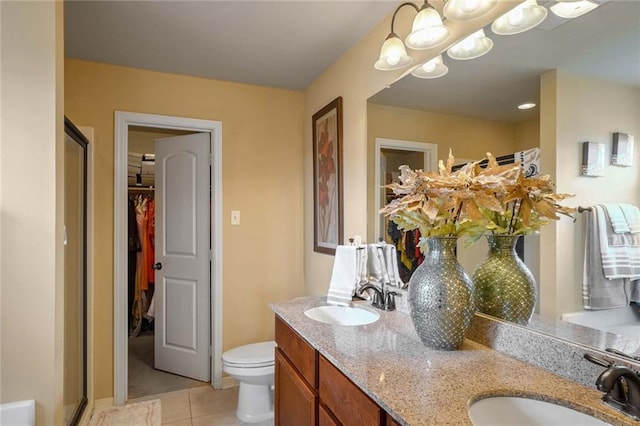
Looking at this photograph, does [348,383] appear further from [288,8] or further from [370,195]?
[288,8]

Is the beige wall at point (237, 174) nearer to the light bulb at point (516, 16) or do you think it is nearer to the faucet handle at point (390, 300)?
the faucet handle at point (390, 300)

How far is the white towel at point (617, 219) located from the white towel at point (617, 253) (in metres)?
0.01

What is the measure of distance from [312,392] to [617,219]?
113 cm

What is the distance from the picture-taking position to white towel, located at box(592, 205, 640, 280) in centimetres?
94

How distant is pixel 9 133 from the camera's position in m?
1.42

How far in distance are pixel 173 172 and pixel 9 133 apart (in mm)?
1525

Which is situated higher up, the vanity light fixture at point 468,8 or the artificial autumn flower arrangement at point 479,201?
the vanity light fixture at point 468,8

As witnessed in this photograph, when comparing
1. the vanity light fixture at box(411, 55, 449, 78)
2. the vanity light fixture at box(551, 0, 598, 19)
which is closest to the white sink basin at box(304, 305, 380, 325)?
the vanity light fixture at box(411, 55, 449, 78)

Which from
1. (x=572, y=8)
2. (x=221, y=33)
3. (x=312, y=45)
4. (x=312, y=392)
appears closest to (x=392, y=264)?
(x=312, y=392)

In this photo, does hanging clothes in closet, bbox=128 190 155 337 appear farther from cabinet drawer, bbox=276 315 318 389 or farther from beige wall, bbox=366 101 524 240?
beige wall, bbox=366 101 524 240

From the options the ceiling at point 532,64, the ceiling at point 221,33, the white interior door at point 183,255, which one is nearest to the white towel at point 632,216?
the ceiling at point 532,64

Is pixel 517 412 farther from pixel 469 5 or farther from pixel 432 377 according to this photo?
pixel 469 5

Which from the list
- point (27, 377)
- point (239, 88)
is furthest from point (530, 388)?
point (239, 88)

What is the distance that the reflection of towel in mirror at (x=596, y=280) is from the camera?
3.24 feet
